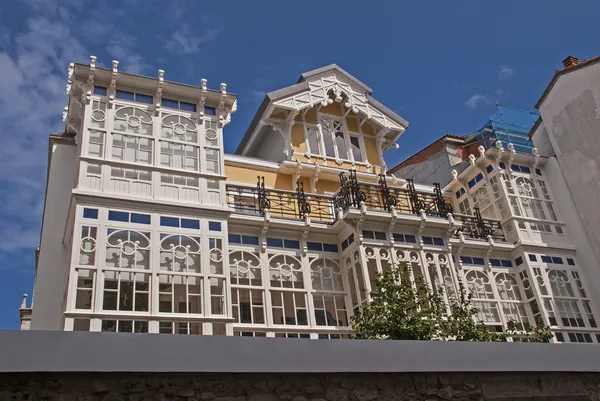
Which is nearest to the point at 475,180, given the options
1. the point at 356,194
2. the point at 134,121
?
the point at 356,194

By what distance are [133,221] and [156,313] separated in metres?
2.31

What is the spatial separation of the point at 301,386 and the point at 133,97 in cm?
1116

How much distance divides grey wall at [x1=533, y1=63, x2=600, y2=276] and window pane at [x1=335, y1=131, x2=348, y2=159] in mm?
7738

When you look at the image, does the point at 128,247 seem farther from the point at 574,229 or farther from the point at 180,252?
the point at 574,229

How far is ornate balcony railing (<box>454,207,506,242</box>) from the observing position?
58.6ft

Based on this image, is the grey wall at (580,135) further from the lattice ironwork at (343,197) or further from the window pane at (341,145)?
the lattice ironwork at (343,197)

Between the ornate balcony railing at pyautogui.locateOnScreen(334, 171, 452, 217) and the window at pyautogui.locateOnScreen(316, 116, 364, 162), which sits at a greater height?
the window at pyautogui.locateOnScreen(316, 116, 364, 162)

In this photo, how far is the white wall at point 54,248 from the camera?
512 inches

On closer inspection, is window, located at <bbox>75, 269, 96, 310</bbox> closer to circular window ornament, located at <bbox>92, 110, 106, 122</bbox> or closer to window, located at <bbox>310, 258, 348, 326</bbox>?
circular window ornament, located at <bbox>92, 110, 106, 122</bbox>

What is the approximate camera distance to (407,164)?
27453 millimetres

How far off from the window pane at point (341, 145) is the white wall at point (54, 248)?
8085 mm

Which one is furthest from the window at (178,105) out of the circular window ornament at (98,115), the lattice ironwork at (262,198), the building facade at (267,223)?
the lattice ironwork at (262,198)

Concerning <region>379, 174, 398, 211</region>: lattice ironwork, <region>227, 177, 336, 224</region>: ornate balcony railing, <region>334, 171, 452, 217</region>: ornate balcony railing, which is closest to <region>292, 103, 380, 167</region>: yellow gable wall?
<region>227, 177, 336, 224</region>: ornate balcony railing

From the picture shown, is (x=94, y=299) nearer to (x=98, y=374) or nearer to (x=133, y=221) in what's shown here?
(x=133, y=221)
